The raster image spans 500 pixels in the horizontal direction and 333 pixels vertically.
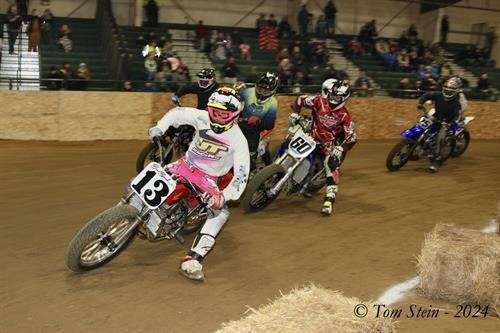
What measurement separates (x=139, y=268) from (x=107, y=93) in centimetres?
871

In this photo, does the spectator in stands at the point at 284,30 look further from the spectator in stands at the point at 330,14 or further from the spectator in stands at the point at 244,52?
the spectator in stands at the point at 244,52

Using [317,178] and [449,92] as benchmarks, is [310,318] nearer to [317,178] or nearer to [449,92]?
[317,178]

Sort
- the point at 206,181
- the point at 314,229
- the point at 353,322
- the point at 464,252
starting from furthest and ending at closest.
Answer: the point at 314,229 → the point at 206,181 → the point at 464,252 → the point at 353,322

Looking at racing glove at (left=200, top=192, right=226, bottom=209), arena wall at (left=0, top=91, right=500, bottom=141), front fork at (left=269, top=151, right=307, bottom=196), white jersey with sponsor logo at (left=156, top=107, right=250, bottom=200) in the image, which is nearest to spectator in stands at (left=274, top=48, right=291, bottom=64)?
arena wall at (left=0, top=91, right=500, bottom=141)

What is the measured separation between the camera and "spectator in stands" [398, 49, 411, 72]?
22.8 metres

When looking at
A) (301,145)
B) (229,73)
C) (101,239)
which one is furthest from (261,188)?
(229,73)

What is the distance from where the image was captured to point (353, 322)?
3.63 meters

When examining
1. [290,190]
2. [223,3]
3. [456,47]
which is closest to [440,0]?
[456,47]

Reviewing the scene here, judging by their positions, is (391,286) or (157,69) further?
(157,69)

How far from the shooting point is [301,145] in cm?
777

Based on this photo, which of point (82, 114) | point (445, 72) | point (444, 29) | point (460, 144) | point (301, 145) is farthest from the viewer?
point (444, 29)

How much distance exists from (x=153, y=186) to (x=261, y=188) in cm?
282

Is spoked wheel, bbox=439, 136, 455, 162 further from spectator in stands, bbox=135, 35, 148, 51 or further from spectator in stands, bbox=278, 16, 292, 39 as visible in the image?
spectator in stands, bbox=278, 16, 292, 39

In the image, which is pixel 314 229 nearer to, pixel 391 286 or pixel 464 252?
pixel 391 286
